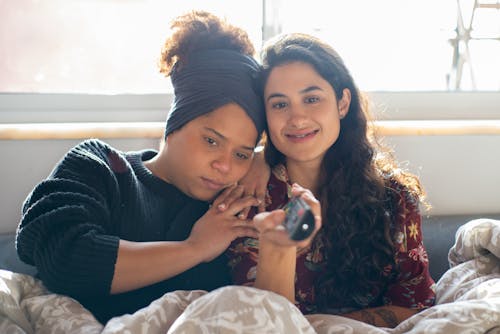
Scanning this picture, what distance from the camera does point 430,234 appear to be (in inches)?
56.2

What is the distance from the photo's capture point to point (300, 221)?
720mm

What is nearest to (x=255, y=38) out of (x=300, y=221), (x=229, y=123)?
(x=229, y=123)

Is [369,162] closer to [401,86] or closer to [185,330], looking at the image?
[185,330]

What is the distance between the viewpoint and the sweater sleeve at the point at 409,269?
112 cm

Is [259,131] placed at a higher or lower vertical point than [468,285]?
higher

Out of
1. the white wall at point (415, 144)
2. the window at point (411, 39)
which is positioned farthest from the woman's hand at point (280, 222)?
the window at point (411, 39)

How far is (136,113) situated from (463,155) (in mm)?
1002

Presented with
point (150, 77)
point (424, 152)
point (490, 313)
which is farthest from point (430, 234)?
point (150, 77)

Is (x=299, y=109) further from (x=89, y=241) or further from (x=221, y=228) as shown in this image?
(x=89, y=241)

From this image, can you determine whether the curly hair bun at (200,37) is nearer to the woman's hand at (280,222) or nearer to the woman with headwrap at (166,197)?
the woman with headwrap at (166,197)

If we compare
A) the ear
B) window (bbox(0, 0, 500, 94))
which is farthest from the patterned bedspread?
window (bbox(0, 0, 500, 94))

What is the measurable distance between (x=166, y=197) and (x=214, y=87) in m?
0.25

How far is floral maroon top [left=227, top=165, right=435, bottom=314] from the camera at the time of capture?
112 centimetres

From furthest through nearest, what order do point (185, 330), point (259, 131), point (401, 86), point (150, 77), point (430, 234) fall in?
1. point (401, 86)
2. point (150, 77)
3. point (430, 234)
4. point (259, 131)
5. point (185, 330)
